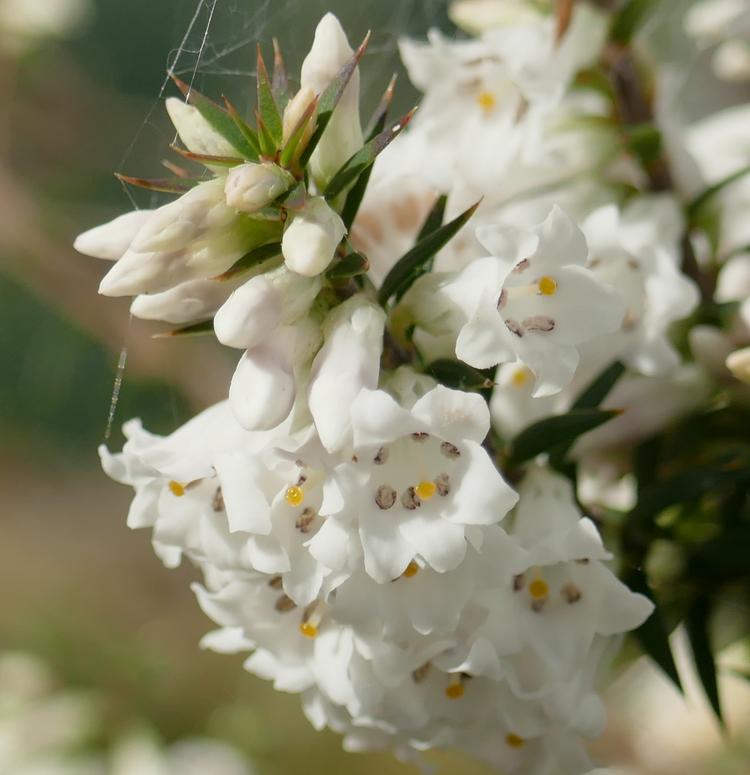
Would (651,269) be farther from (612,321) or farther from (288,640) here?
(288,640)

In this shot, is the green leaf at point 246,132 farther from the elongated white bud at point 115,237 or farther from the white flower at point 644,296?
the white flower at point 644,296

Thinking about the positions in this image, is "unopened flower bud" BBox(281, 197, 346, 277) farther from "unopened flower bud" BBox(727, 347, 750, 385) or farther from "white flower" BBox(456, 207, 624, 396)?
"unopened flower bud" BBox(727, 347, 750, 385)

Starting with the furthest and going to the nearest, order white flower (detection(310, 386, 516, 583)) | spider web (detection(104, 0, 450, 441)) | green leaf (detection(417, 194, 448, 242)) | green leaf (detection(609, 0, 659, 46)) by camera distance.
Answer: green leaf (detection(609, 0, 659, 46)) < spider web (detection(104, 0, 450, 441)) < green leaf (detection(417, 194, 448, 242)) < white flower (detection(310, 386, 516, 583))

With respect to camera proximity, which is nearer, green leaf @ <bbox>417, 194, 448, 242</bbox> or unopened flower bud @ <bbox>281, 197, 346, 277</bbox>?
unopened flower bud @ <bbox>281, 197, 346, 277</bbox>

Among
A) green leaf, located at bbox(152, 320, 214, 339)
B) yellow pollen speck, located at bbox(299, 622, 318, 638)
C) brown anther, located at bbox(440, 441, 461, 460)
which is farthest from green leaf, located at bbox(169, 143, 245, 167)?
yellow pollen speck, located at bbox(299, 622, 318, 638)

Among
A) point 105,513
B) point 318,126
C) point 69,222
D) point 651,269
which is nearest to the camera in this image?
point 318,126

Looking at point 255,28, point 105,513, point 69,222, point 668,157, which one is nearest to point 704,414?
point 668,157
